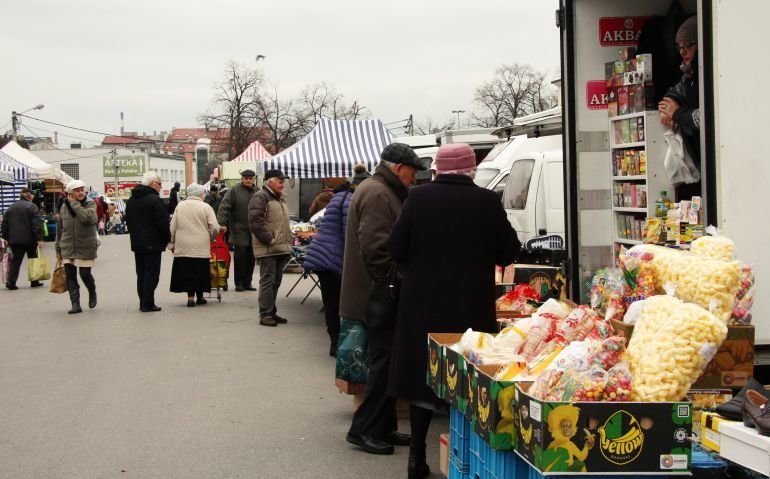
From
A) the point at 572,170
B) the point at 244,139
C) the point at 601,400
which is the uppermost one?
the point at 244,139

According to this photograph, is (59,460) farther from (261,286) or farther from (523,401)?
(261,286)

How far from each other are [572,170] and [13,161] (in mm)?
26153

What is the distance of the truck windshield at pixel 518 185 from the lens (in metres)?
13.6

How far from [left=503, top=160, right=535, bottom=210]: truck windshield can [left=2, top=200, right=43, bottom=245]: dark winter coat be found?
963 centimetres

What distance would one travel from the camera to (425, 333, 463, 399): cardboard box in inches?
195

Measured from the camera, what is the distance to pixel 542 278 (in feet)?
26.0

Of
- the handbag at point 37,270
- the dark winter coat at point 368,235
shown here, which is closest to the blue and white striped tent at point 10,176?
the handbag at point 37,270

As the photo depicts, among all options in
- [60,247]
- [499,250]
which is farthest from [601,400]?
[60,247]

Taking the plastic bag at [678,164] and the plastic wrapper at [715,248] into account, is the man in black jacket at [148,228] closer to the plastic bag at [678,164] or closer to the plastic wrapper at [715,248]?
the plastic bag at [678,164]

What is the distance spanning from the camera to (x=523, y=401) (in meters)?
3.80

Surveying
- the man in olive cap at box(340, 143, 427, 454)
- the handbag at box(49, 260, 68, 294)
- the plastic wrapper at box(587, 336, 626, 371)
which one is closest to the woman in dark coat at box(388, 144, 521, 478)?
the man in olive cap at box(340, 143, 427, 454)

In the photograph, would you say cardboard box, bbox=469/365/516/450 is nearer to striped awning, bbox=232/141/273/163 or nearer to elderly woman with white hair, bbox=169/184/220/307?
elderly woman with white hair, bbox=169/184/220/307

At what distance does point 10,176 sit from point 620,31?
24069mm

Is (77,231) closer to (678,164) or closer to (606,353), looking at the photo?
(678,164)
